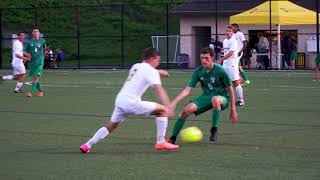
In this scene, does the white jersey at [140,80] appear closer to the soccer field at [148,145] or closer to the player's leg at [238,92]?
the soccer field at [148,145]

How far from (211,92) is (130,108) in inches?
77.7

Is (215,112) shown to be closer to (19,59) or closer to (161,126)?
(161,126)

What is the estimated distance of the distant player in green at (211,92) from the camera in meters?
12.6

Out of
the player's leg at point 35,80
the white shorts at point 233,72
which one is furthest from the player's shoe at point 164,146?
the player's leg at point 35,80

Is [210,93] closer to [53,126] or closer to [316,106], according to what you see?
[53,126]

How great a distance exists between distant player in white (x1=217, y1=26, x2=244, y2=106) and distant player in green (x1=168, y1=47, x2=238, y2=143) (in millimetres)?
6438

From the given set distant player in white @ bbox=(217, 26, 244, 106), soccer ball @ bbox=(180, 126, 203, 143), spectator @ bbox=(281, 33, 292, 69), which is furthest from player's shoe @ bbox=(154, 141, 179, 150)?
spectator @ bbox=(281, 33, 292, 69)

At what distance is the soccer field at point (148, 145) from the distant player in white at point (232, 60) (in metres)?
0.42

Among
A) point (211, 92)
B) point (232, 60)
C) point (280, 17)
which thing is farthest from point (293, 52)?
point (211, 92)

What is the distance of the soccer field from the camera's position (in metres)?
10.0

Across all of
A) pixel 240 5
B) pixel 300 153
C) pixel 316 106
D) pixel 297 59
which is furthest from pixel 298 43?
pixel 300 153

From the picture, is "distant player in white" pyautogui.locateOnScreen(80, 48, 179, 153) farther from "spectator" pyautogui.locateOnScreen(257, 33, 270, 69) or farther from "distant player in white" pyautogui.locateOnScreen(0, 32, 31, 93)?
"spectator" pyautogui.locateOnScreen(257, 33, 270, 69)

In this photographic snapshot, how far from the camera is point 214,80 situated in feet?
42.1

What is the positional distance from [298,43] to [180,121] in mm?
32208
